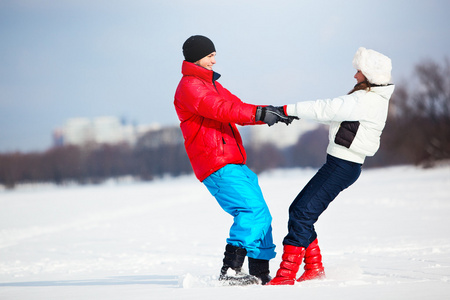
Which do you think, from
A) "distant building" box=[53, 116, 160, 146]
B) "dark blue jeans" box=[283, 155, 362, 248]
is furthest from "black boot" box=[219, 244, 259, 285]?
"distant building" box=[53, 116, 160, 146]

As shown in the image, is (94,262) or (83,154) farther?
(83,154)

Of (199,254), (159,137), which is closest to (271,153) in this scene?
(159,137)

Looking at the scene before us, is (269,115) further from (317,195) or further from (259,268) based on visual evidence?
(259,268)

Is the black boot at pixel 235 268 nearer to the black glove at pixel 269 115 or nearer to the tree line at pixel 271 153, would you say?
the black glove at pixel 269 115

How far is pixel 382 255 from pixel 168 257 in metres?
2.30

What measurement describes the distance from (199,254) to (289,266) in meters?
2.67

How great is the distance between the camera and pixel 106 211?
13703 mm

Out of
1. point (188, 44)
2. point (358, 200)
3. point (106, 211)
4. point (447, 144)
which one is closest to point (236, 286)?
point (188, 44)

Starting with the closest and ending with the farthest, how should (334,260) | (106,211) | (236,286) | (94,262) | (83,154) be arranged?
1. (236,286)
2. (334,260)
3. (94,262)
4. (106,211)
5. (83,154)

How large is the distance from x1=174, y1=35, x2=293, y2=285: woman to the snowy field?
33cm

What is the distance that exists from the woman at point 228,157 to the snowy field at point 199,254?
1.08 feet

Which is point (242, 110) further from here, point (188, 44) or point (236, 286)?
point (236, 286)

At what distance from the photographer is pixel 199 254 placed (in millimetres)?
5703

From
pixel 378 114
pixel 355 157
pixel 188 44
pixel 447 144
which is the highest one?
pixel 188 44
